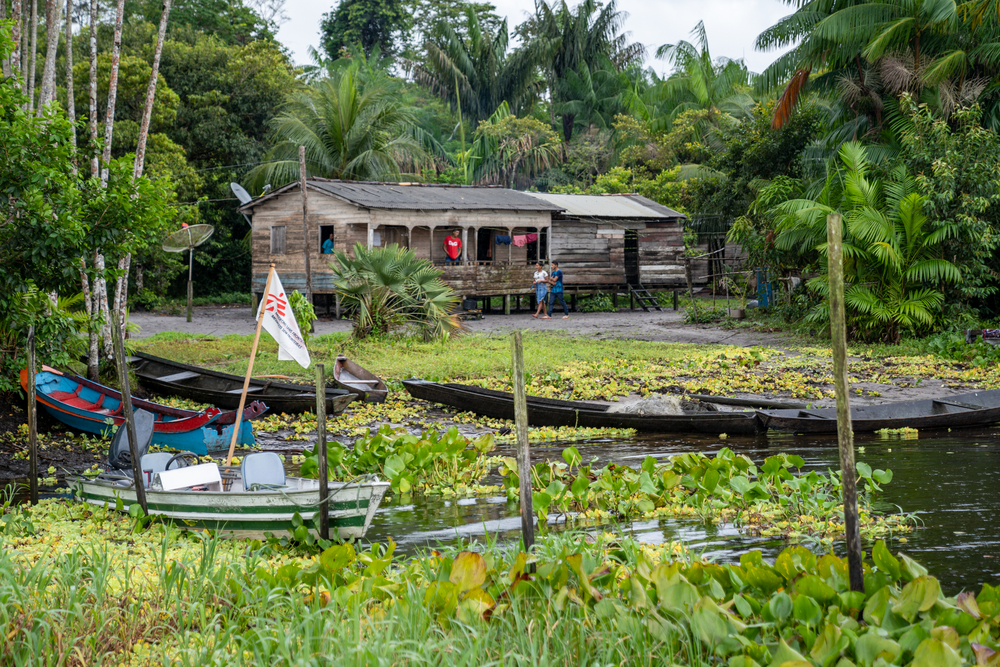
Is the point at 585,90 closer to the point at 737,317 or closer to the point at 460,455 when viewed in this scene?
the point at 737,317

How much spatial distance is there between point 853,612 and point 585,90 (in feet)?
135

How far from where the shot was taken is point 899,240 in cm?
1834

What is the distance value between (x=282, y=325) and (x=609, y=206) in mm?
25150

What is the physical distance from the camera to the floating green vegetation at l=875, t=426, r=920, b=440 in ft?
36.3

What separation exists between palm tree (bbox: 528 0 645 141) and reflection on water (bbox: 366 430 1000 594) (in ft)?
112

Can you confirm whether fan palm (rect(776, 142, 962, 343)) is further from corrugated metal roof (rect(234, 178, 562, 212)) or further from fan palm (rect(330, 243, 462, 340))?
corrugated metal roof (rect(234, 178, 562, 212))

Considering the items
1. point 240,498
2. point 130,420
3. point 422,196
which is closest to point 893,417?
point 240,498

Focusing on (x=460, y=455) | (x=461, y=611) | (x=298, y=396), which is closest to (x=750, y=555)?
(x=461, y=611)

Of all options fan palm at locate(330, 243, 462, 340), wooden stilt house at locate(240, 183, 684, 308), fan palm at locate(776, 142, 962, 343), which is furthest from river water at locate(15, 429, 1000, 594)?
wooden stilt house at locate(240, 183, 684, 308)

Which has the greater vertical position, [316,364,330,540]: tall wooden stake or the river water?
[316,364,330,540]: tall wooden stake

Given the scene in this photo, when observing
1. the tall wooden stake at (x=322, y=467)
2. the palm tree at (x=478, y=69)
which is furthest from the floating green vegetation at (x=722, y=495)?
the palm tree at (x=478, y=69)

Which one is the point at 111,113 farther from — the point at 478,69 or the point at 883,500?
the point at 478,69

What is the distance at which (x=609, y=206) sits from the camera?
32.2 m

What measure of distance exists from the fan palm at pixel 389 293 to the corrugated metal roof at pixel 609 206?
12.3 metres
